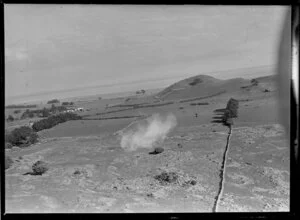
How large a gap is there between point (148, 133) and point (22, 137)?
6.11 ft

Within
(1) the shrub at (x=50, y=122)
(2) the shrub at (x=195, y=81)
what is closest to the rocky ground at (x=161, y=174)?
(1) the shrub at (x=50, y=122)

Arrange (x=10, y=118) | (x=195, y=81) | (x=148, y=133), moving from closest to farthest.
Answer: (x=10, y=118) < (x=148, y=133) < (x=195, y=81)

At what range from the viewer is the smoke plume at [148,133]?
4832 millimetres

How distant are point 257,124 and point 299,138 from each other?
1.01 m

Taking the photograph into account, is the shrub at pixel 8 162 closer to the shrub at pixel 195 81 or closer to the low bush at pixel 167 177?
the low bush at pixel 167 177

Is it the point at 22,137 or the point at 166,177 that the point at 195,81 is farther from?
the point at 22,137

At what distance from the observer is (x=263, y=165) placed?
4.83m

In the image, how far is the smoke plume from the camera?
15.9 ft

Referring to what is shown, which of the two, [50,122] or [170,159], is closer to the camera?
[170,159]

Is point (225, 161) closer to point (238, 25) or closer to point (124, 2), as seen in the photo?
point (238, 25)

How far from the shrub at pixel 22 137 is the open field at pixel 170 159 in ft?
0.30

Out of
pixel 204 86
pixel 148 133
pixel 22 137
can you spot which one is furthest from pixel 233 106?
pixel 22 137

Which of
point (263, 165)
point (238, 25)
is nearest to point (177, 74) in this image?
point (238, 25)

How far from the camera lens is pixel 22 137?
484 centimetres
